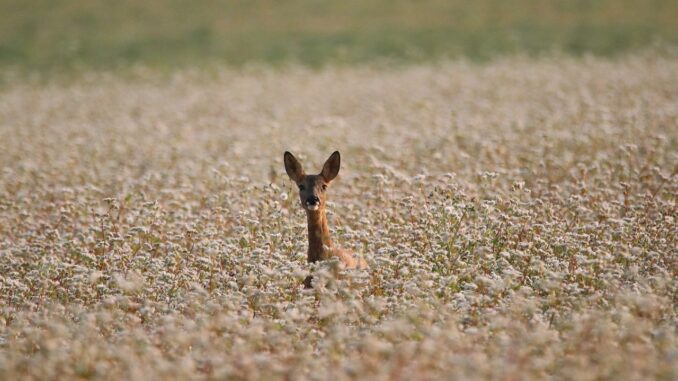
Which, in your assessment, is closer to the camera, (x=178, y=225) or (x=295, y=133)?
(x=178, y=225)

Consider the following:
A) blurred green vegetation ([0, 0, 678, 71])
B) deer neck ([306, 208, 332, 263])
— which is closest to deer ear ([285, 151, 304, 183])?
deer neck ([306, 208, 332, 263])

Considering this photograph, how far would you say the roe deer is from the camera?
9.50 meters

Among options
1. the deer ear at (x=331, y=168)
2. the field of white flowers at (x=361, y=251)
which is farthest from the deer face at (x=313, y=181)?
the field of white flowers at (x=361, y=251)

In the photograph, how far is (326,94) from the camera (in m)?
26.2

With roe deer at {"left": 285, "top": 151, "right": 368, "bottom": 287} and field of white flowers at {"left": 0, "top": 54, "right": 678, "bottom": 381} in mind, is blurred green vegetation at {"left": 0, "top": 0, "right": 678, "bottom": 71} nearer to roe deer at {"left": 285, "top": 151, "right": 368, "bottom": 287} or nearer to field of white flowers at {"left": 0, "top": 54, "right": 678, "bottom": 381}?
field of white flowers at {"left": 0, "top": 54, "right": 678, "bottom": 381}

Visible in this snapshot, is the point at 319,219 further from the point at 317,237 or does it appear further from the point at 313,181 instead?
→ the point at 313,181

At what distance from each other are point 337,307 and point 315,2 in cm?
3824

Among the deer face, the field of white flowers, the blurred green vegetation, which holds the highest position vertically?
the blurred green vegetation

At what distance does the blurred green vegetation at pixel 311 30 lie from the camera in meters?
34.2

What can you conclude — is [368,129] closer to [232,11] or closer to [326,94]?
[326,94]

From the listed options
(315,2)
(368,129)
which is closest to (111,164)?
(368,129)

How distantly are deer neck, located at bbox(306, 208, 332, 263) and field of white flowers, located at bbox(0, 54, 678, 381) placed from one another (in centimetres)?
19

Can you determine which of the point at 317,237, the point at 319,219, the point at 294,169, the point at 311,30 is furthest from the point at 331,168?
the point at 311,30

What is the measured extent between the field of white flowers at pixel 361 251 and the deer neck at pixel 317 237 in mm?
192
